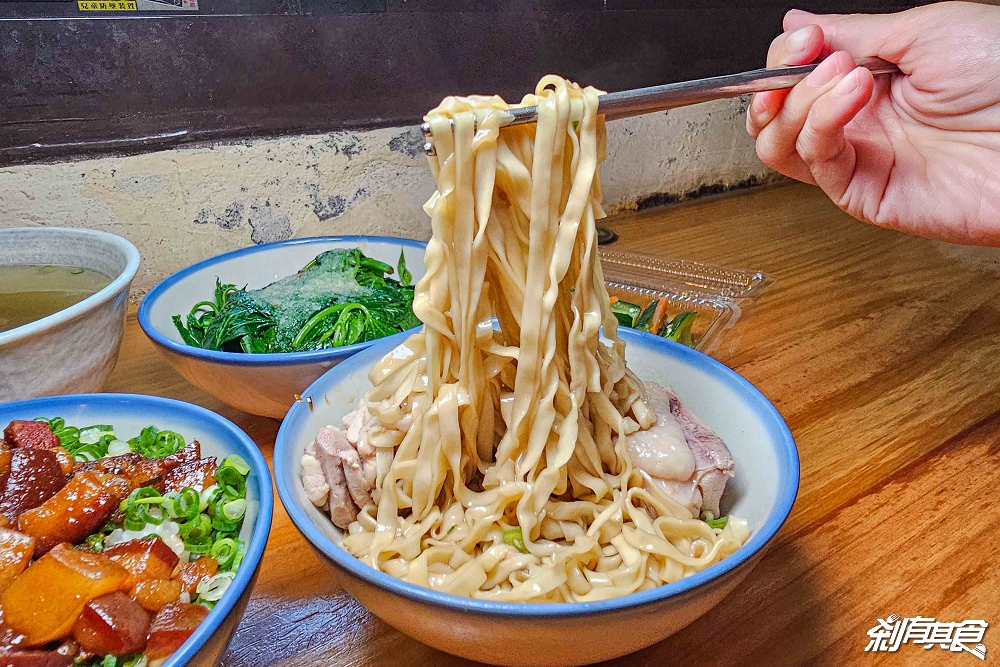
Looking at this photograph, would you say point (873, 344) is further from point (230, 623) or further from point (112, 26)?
point (112, 26)

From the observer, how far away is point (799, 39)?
1249 millimetres

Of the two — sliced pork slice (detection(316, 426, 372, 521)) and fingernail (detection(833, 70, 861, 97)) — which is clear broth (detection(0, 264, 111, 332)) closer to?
sliced pork slice (detection(316, 426, 372, 521))

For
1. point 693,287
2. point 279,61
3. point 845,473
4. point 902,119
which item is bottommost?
point 845,473

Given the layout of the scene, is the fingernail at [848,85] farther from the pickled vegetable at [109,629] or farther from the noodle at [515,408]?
the pickled vegetable at [109,629]

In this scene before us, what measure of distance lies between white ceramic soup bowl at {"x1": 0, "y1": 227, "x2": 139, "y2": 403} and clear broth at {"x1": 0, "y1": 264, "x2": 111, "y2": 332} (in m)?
0.02

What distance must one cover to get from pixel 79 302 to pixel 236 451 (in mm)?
432

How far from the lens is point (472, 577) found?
2.67ft

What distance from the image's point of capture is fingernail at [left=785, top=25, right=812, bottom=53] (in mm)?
1246

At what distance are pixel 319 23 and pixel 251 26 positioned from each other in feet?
0.58

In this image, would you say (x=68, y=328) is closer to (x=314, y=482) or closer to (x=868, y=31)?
(x=314, y=482)

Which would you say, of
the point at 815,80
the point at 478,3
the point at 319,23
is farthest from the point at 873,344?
the point at 319,23

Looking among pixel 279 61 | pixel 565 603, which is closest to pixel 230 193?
pixel 279 61

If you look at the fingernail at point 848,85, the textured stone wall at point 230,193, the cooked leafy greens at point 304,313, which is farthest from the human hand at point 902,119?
the textured stone wall at point 230,193

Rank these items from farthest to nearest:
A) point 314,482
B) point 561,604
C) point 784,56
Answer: point 784,56 → point 314,482 → point 561,604
